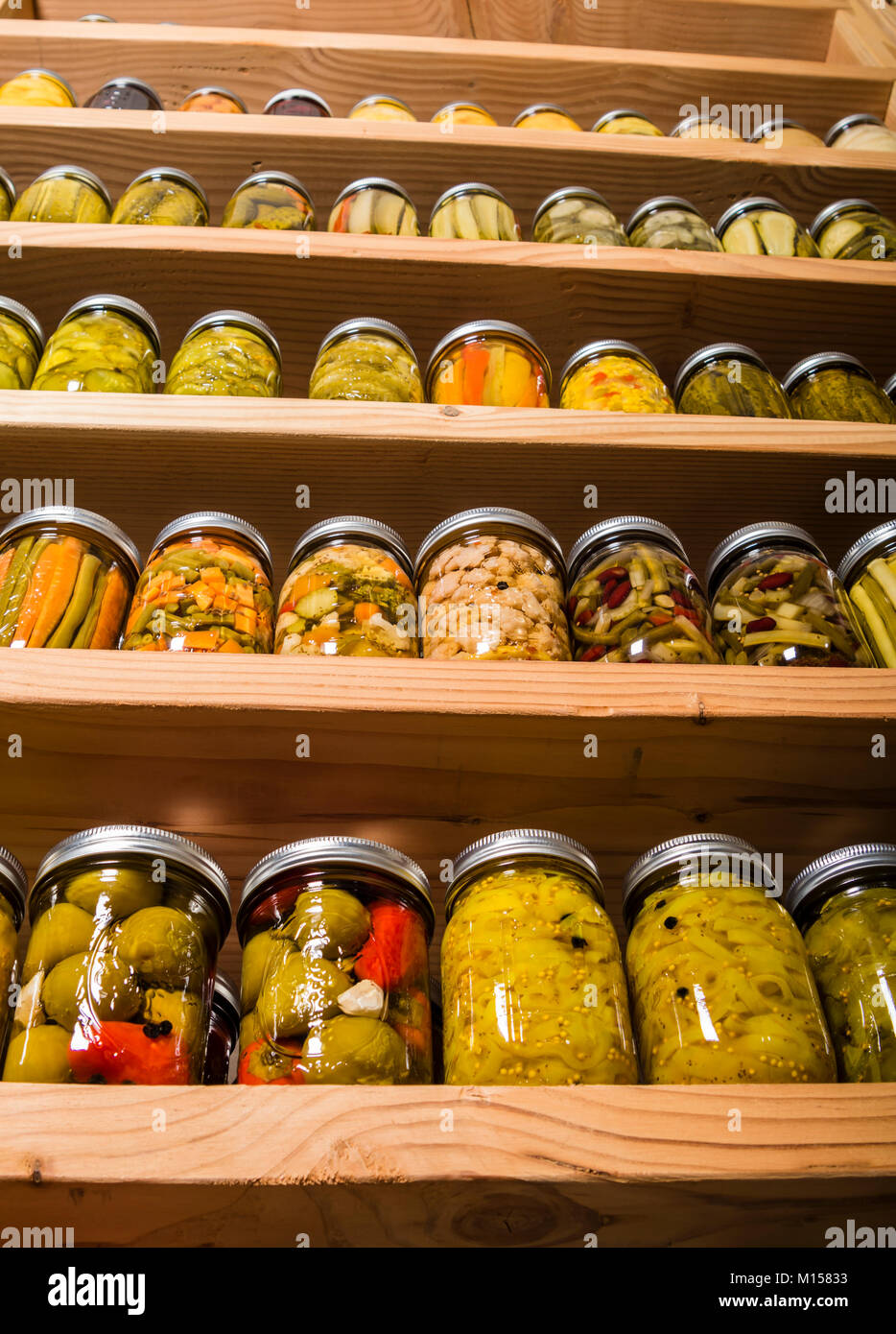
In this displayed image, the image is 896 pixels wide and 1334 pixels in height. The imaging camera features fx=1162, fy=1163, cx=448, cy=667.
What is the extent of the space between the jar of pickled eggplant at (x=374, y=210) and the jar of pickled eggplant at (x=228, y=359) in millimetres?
198

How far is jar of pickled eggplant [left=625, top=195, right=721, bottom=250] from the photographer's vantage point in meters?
1.38

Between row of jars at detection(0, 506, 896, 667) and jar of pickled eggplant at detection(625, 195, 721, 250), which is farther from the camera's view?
jar of pickled eggplant at detection(625, 195, 721, 250)

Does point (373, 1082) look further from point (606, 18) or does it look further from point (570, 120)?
point (606, 18)

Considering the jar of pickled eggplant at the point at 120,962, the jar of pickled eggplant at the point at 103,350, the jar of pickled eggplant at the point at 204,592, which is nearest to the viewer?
the jar of pickled eggplant at the point at 120,962

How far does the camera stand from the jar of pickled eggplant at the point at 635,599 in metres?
0.94

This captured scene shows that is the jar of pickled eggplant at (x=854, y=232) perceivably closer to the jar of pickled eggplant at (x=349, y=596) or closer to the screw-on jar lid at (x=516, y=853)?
the jar of pickled eggplant at (x=349, y=596)

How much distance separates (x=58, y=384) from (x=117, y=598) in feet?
0.85

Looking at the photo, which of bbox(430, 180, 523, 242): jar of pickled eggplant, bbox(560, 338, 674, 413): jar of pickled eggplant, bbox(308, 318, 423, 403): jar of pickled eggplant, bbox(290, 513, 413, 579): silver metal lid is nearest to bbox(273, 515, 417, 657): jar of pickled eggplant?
bbox(290, 513, 413, 579): silver metal lid

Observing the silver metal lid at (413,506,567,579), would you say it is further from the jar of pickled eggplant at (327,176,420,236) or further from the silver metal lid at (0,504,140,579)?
the jar of pickled eggplant at (327,176,420,236)

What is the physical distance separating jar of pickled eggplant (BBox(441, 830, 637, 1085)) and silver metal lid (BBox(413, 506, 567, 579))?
1.00 feet

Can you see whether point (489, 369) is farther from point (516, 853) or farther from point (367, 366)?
point (516, 853)

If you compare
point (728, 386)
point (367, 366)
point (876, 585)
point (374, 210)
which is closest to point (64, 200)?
point (374, 210)

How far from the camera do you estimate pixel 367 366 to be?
3.80ft

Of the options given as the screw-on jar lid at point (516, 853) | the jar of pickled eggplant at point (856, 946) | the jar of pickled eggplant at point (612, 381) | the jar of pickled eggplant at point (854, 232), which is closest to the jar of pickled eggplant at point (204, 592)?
the screw-on jar lid at point (516, 853)
